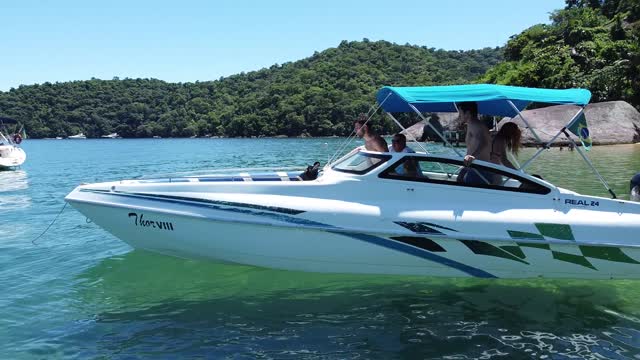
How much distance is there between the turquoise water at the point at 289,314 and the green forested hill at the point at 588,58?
38391mm

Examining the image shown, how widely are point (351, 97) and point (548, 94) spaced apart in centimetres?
11899

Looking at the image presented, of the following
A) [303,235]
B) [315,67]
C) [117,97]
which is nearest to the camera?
[303,235]

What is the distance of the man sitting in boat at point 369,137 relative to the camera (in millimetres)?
8375

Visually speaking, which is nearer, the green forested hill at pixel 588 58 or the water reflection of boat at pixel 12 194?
the water reflection of boat at pixel 12 194

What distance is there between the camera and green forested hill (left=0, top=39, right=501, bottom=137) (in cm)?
12581

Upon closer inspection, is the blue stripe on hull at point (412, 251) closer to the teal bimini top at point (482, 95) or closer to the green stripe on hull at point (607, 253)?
the green stripe on hull at point (607, 253)

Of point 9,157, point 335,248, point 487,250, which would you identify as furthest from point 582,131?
point 9,157

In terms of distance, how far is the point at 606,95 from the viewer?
42.3 metres

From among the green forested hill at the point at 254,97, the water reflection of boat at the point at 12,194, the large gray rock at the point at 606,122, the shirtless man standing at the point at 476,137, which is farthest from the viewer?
the green forested hill at the point at 254,97

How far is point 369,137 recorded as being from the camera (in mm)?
8516

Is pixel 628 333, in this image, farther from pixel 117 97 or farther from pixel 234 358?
pixel 117 97

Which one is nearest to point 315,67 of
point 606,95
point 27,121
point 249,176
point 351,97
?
point 351,97

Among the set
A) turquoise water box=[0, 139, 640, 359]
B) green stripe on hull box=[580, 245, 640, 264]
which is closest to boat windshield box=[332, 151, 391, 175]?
turquoise water box=[0, 139, 640, 359]

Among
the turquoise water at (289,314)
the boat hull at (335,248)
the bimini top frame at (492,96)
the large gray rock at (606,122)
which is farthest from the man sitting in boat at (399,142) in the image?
the large gray rock at (606,122)
